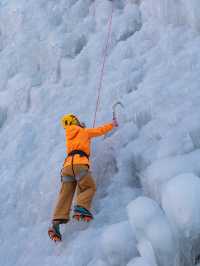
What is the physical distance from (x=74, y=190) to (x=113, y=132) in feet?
3.08

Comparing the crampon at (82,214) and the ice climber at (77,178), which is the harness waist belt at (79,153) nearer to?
the ice climber at (77,178)

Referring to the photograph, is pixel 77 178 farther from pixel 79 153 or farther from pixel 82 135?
pixel 82 135

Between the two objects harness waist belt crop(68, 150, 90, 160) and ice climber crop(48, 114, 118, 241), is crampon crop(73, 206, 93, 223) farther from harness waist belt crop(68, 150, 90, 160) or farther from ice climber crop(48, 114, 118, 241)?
harness waist belt crop(68, 150, 90, 160)

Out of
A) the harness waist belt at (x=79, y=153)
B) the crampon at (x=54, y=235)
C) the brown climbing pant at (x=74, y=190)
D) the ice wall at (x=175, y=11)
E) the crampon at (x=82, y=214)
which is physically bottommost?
the crampon at (x=54, y=235)

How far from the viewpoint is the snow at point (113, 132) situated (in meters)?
4.15

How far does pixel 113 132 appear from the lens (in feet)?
20.4

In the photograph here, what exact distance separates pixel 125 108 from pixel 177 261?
2.84m

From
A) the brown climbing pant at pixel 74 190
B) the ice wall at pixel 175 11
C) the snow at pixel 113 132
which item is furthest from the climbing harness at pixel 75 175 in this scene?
the ice wall at pixel 175 11

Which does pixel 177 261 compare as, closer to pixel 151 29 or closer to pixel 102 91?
pixel 102 91

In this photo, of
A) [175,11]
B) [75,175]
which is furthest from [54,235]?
[175,11]

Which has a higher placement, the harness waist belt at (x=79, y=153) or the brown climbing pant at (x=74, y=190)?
the harness waist belt at (x=79, y=153)

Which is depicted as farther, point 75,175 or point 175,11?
point 175,11

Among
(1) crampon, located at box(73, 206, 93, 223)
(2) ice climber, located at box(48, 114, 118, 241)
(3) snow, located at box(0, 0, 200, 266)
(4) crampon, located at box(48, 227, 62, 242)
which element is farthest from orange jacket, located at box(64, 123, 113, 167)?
(4) crampon, located at box(48, 227, 62, 242)

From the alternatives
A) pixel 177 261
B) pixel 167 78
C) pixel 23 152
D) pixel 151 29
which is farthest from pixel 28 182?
pixel 177 261
